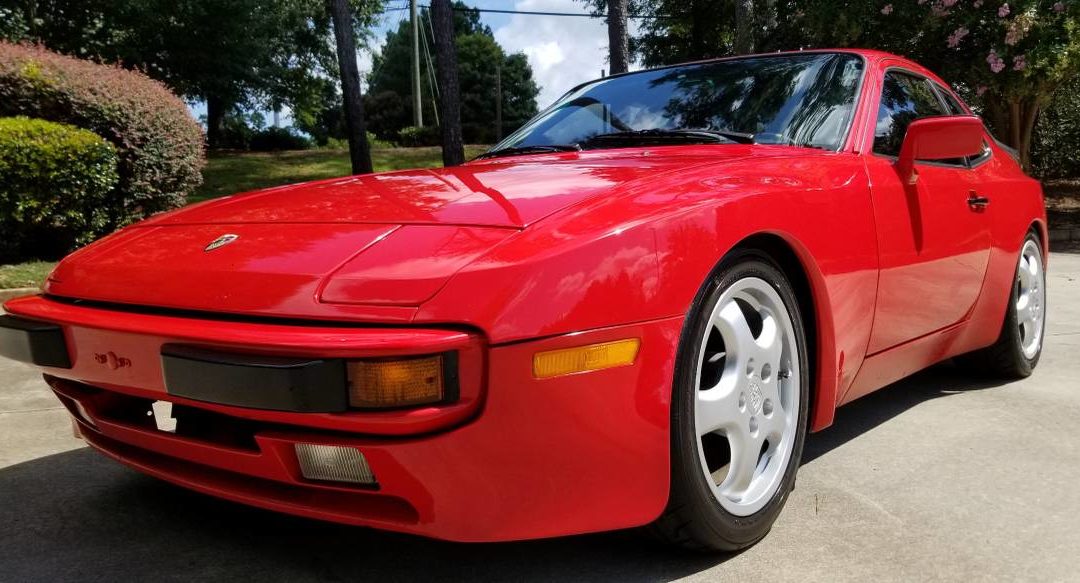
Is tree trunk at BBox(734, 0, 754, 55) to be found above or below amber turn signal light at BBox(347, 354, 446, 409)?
above

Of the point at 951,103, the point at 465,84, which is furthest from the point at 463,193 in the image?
the point at 465,84

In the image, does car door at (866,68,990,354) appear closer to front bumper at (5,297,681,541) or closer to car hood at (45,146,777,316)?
car hood at (45,146,777,316)

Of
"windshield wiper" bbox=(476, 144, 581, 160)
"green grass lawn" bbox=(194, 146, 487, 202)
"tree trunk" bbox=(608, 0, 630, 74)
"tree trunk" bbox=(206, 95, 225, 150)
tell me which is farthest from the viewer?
"tree trunk" bbox=(206, 95, 225, 150)

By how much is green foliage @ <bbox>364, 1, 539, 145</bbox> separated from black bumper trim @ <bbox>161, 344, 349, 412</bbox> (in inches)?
1703

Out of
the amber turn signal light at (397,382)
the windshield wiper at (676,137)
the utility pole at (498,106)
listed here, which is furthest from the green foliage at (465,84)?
the amber turn signal light at (397,382)

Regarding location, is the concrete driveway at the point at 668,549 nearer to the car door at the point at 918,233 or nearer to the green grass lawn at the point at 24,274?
the car door at the point at 918,233

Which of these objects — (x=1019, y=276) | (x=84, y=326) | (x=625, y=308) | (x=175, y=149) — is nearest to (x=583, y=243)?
(x=625, y=308)

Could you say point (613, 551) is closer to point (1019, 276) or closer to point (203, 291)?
point (203, 291)

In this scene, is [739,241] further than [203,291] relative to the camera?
Yes

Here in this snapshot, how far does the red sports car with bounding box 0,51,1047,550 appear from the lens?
1.51 metres

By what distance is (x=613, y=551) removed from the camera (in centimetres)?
197

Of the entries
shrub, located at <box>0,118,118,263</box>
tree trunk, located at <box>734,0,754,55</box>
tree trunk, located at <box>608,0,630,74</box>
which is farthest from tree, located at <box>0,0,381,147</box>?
tree trunk, located at <box>734,0,754,55</box>

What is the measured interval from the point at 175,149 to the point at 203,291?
7277mm

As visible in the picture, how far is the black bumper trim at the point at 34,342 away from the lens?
1.89 metres
